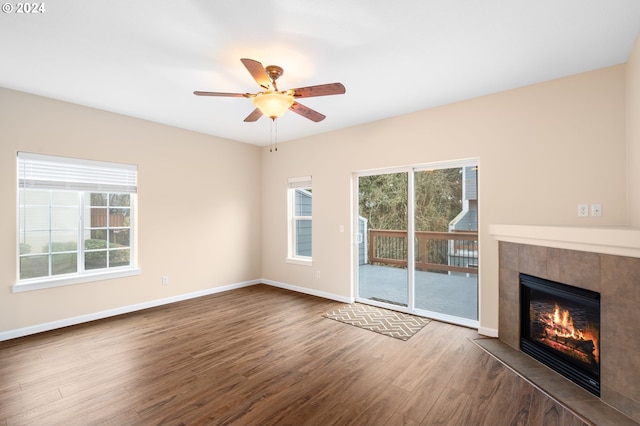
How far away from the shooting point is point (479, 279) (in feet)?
11.7

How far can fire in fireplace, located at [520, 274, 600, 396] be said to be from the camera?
7.80ft

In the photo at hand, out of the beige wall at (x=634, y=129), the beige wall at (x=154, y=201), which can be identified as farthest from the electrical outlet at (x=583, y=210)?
the beige wall at (x=154, y=201)

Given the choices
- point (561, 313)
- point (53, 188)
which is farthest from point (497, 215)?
point (53, 188)

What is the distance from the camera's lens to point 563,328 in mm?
2664

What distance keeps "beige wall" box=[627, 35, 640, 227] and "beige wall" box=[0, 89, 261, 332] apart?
5.24m

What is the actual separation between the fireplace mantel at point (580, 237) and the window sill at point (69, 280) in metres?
4.80

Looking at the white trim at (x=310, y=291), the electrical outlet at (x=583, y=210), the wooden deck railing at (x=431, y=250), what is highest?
the electrical outlet at (x=583, y=210)

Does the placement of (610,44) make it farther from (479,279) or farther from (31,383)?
(31,383)

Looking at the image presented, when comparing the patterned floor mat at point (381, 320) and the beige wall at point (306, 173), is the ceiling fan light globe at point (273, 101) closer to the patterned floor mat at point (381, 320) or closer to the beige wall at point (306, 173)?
the beige wall at point (306, 173)

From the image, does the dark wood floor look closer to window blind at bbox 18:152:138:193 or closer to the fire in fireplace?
the fire in fireplace

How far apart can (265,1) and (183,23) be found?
67 cm

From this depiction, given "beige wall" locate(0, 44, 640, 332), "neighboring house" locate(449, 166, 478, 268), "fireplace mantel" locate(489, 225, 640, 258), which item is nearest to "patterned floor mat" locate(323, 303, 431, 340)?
"beige wall" locate(0, 44, 640, 332)

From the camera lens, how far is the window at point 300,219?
545 centimetres

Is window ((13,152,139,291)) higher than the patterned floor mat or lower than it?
higher
